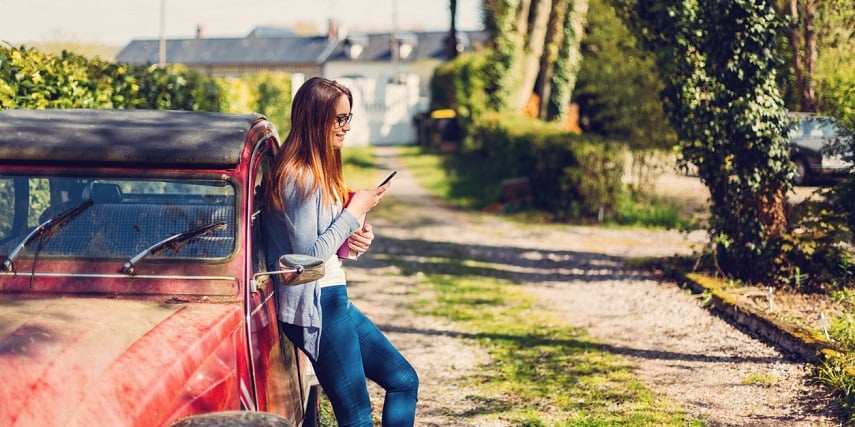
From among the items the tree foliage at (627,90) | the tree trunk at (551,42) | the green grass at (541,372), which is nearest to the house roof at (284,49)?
the tree trunk at (551,42)

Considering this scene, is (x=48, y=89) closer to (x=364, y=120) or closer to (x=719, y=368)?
(x=719, y=368)

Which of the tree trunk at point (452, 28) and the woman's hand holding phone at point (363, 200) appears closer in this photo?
the woman's hand holding phone at point (363, 200)

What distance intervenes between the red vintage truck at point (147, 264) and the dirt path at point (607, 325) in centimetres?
256

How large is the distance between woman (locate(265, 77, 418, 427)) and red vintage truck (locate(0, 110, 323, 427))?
188mm

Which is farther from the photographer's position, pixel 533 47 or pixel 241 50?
pixel 241 50

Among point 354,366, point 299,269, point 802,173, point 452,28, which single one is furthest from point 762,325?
point 452,28

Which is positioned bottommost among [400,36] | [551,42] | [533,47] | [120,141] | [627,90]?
[120,141]

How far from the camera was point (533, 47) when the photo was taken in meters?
25.4

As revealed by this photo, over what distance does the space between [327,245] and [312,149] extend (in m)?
0.40

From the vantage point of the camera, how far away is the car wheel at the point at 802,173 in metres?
9.39

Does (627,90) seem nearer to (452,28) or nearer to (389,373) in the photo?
(389,373)

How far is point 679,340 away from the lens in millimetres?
8164

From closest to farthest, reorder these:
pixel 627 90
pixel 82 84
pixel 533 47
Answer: pixel 82 84
pixel 627 90
pixel 533 47

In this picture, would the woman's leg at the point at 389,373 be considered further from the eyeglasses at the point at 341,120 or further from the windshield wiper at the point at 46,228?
the windshield wiper at the point at 46,228
